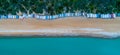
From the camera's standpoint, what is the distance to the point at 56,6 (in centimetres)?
895

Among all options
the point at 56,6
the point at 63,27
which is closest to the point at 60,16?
the point at 56,6

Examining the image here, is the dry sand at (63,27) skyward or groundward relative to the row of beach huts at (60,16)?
groundward

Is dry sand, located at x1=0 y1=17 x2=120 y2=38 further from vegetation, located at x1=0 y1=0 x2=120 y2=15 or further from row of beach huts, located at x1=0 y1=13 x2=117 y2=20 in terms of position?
vegetation, located at x1=0 y1=0 x2=120 y2=15

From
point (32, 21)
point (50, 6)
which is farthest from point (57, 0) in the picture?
point (32, 21)

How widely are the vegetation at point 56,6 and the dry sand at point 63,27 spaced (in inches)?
9.2

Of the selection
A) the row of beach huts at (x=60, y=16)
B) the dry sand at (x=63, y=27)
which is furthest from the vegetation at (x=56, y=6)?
the dry sand at (x=63, y=27)

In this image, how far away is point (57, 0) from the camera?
29.3 ft

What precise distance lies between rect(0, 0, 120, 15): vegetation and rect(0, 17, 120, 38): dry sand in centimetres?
23

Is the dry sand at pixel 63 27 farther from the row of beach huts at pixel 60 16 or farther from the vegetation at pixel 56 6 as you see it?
the vegetation at pixel 56 6

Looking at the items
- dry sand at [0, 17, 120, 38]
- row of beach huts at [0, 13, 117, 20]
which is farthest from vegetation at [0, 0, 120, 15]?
dry sand at [0, 17, 120, 38]

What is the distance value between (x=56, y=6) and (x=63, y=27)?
61cm

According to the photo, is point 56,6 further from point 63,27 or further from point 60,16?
point 63,27

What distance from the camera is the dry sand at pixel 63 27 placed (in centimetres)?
838

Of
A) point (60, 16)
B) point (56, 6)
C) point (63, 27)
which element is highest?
point (56, 6)
